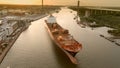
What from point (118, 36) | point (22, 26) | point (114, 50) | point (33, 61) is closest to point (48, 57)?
point (33, 61)

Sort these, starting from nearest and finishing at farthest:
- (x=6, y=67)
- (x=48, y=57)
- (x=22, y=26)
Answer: (x=6, y=67), (x=48, y=57), (x=22, y=26)

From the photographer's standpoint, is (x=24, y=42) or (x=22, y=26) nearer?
(x=24, y=42)

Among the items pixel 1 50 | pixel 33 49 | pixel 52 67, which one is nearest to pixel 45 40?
pixel 33 49

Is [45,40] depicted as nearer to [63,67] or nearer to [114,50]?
[114,50]

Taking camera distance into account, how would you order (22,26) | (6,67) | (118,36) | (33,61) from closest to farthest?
(6,67)
(33,61)
(118,36)
(22,26)

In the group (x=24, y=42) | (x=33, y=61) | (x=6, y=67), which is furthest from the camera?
(x=24, y=42)

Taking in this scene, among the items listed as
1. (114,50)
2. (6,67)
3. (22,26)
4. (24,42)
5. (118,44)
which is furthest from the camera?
(22,26)

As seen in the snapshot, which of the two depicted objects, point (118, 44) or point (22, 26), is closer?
point (118, 44)

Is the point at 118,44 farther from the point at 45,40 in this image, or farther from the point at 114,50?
the point at 45,40

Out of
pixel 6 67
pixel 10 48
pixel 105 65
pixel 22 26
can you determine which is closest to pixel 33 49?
pixel 10 48
